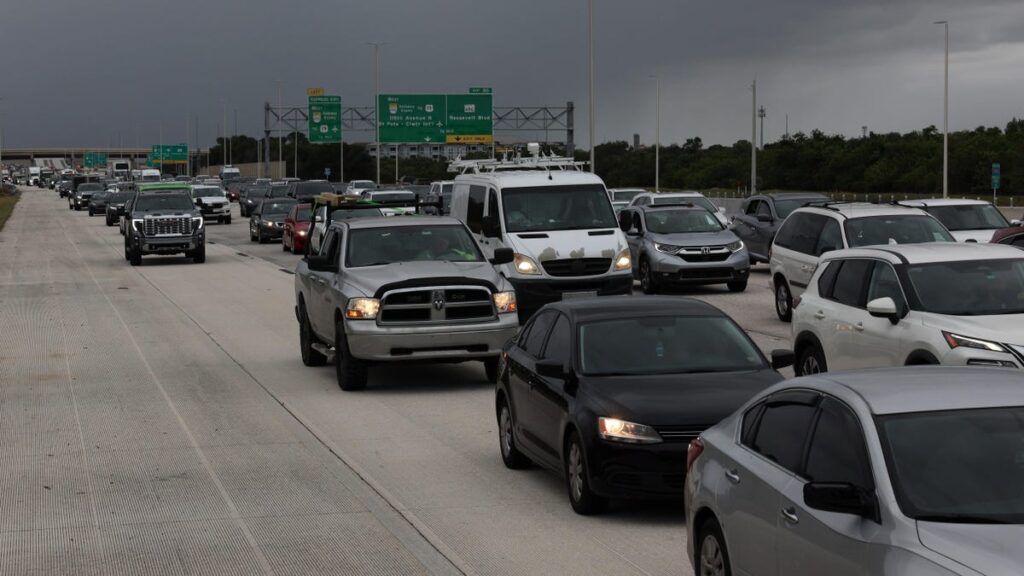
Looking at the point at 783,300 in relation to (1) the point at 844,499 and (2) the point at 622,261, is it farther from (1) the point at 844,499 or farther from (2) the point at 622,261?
(1) the point at 844,499

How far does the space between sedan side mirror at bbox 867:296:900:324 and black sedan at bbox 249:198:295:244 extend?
39.8 meters

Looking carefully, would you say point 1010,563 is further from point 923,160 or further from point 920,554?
point 923,160

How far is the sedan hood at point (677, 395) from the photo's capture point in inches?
388

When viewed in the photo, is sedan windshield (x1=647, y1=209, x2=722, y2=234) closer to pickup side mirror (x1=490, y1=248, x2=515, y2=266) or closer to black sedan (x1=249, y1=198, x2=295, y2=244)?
pickup side mirror (x1=490, y1=248, x2=515, y2=266)

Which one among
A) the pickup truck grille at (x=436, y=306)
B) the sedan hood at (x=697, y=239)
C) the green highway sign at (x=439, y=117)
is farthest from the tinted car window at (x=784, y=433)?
the green highway sign at (x=439, y=117)

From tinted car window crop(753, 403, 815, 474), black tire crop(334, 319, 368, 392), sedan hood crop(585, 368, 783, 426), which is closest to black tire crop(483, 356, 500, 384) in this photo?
black tire crop(334, 319, 368, 392)

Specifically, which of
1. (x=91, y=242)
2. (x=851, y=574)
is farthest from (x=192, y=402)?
(x=91, y=242)

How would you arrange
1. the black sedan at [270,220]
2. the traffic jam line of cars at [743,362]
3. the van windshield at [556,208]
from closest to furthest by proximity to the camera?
the traffic jam line of cars at [743,362]
the van windshield at [556,208]
the black sedan at [270,220]

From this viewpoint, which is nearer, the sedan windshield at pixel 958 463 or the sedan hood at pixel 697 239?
the sedan windshield at pixel 958 463

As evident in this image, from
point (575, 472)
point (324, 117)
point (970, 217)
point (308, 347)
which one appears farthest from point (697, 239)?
point (324, 117)

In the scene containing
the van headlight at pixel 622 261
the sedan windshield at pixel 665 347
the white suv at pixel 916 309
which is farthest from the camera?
the van headlight at pixel 622 261

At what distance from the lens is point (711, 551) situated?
24.2ft

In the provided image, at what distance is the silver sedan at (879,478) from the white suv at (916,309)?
223 inches

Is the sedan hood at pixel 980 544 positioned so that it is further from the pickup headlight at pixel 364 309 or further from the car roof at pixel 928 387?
the pickup headlight at pixel 364 309
